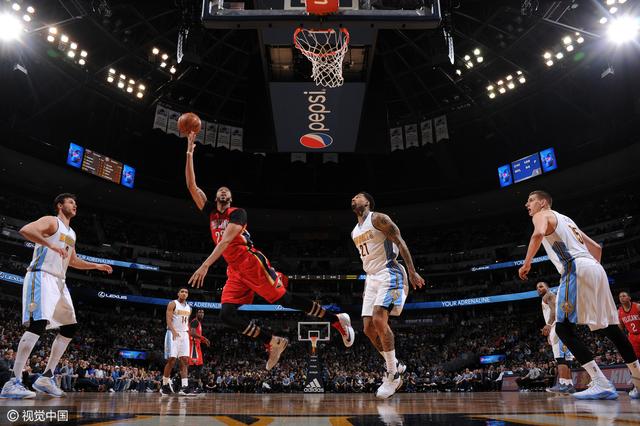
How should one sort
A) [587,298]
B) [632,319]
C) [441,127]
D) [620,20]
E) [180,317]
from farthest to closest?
[441,127] < [620,20] < [180,317] < [632,319] < [587,298]

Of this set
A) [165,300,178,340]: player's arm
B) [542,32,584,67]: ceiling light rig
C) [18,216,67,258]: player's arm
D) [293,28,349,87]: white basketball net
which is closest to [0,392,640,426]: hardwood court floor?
[18,216,67,258]: player's arm

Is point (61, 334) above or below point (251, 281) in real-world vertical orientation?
below

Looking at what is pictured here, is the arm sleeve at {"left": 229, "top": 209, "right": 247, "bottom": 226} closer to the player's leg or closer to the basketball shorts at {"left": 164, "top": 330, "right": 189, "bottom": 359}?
the player's leg

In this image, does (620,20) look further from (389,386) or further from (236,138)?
(236,138)

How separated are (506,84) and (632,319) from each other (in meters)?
15.5

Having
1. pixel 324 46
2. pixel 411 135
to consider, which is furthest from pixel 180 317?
pixel 411 135

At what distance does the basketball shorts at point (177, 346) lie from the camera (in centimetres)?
920

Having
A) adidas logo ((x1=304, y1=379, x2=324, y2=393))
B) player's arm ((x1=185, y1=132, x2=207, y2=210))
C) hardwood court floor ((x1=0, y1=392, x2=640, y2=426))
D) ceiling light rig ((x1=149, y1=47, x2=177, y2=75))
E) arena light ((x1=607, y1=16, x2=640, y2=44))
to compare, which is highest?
ceiling light rig ((x1=149, y1=47, x2=177, y2=75))

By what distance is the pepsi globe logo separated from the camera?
15.8 m

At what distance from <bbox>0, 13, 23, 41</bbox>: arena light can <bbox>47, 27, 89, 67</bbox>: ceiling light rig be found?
2098mm

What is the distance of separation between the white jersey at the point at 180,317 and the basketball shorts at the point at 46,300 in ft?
12.1

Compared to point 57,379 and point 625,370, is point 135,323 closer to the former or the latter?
point 57,379

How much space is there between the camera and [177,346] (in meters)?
9.28

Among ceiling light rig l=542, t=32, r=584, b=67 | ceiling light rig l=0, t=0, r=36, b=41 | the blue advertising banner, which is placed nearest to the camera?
the blue advertising banner
